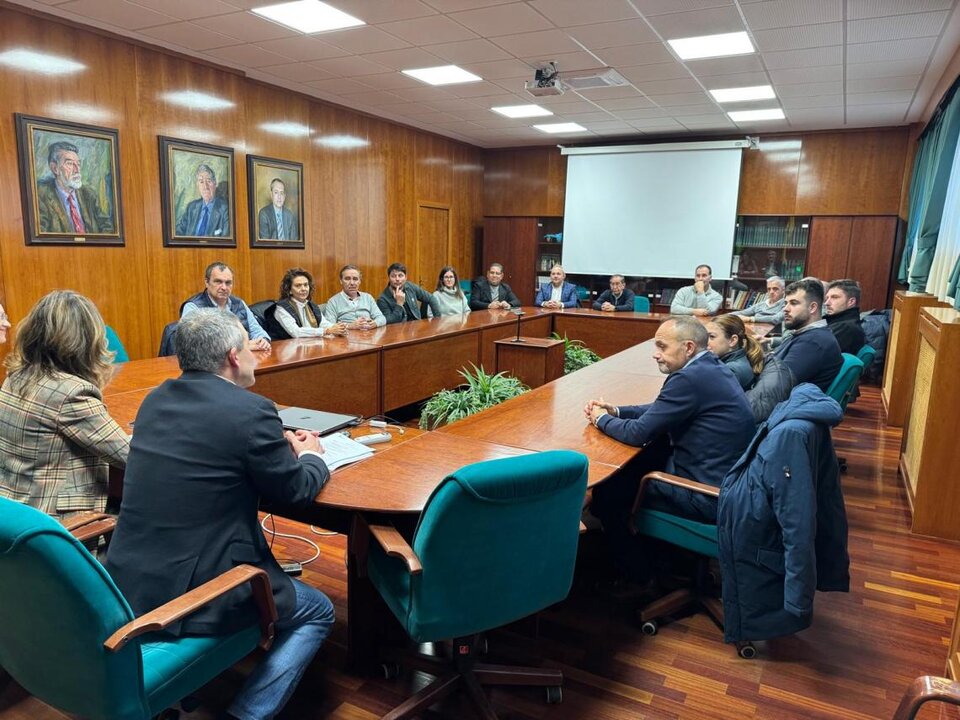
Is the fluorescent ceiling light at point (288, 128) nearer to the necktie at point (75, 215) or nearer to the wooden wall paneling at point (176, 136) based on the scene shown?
the wooden wall paneling at point (176, 136)

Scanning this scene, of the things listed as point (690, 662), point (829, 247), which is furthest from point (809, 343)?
point (829, 247)

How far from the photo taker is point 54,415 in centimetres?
170

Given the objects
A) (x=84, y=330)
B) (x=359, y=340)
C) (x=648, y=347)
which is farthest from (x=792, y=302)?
(x=84, y=330)

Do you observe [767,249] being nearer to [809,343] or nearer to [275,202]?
[809,343]

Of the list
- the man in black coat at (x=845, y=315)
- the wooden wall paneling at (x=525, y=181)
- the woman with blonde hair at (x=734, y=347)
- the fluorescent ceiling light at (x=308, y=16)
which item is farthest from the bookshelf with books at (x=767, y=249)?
the fluorescent ceiling light at (x=308, y=16)

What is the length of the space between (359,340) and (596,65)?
2929 millimetres

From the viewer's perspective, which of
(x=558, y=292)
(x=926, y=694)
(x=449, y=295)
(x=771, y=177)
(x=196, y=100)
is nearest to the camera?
(x=926, y=694)

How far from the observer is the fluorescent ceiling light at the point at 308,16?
3895 millimetres

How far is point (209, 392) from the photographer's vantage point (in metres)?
1.44

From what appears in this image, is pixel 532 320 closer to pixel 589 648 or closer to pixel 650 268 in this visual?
pixel 650 268

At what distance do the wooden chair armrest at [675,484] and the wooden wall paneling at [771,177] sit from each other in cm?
662

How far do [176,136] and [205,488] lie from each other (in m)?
4.55

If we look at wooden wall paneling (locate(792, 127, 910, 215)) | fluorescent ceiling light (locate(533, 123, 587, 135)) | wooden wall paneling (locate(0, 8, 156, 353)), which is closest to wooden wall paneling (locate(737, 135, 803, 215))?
wooden wall paneling (locate(792, 127, 910, 215))

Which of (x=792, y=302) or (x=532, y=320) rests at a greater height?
(x=792, y=302)
